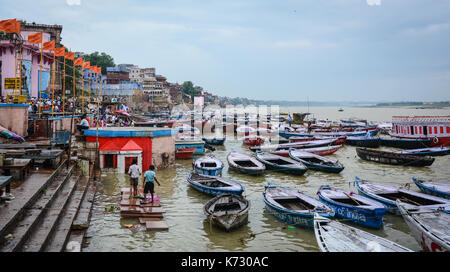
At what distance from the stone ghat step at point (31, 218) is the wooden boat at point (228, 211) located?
463cm

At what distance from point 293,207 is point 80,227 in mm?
7087

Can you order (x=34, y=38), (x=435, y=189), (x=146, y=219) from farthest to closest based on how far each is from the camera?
(x=34, y=38), (x=435, y=189), (x=146, y=219)

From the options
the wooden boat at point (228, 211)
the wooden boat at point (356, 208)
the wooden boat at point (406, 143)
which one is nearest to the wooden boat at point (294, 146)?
the wooden boat at point (406, 143)

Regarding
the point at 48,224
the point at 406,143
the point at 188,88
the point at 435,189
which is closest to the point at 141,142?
the point at 48,224

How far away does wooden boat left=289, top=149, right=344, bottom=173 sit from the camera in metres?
18.9

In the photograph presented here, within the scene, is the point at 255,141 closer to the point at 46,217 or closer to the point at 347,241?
the point at 347,241

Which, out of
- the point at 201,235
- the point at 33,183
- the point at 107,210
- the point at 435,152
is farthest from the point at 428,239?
the point at 435,152

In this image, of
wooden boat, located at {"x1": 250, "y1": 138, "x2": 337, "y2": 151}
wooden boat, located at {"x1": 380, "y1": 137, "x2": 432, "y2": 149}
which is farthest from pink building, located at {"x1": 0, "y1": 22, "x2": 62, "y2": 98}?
wooden boat, located at {"x1": 380, "y1": 137, "x2": 432, "y2": 149}

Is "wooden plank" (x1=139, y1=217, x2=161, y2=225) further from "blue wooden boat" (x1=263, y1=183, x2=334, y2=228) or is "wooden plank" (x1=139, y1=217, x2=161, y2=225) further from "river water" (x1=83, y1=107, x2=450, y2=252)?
"blue wooden boat" (x1=263, y1=183, x2=334, y2=228)

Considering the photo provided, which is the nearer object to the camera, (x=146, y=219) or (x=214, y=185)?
(x=146, y=219)

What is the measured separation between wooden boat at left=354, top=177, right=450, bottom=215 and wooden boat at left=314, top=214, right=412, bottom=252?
403cm

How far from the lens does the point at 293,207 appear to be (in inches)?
444
